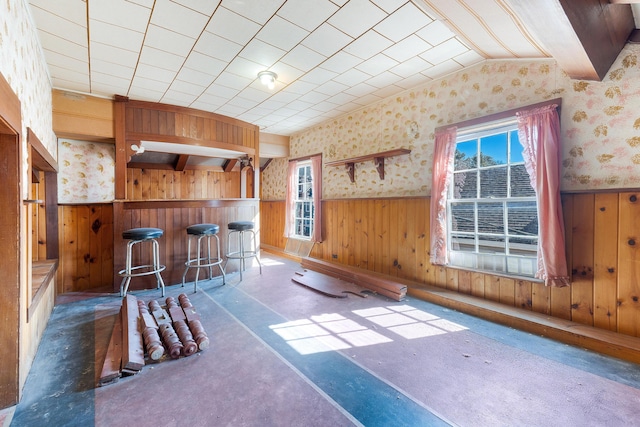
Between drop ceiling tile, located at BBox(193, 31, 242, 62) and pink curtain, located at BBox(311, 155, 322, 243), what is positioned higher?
drop ceiling tile, located at BBox(193, 31, 242, 62)

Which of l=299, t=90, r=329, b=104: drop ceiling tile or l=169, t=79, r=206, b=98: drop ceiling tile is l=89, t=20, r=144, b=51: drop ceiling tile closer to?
l=169, t=79, r=206, b=98: drop ceiling tile

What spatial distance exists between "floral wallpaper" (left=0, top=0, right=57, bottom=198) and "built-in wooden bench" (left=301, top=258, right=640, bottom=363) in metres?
3.48

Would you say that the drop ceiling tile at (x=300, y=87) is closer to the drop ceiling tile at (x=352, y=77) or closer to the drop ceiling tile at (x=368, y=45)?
the drop ceiling tile at (x=352, y=77)

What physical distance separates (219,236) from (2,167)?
2.80 meters

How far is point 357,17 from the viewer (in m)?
2.18

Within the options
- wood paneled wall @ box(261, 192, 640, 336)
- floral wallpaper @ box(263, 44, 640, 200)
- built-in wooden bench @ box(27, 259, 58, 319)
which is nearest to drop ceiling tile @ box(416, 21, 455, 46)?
floral wallpaper @ box(263, 44, 640, 200)

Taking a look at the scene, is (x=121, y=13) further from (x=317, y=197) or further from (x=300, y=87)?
(x=317, y=197)

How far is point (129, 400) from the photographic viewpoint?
158 centimetres

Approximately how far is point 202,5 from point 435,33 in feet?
6.06

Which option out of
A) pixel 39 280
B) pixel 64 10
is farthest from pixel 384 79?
pixel 39 280

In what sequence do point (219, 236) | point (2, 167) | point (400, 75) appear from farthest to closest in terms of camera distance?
1. point (219, 236)
2. point (400, 75)
3. point (2, 167)

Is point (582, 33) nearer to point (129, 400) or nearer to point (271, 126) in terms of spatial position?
point (129, 400)

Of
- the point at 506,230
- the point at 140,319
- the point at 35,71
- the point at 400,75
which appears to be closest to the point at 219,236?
the point at 140,319

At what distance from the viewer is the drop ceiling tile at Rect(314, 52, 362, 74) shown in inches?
109
